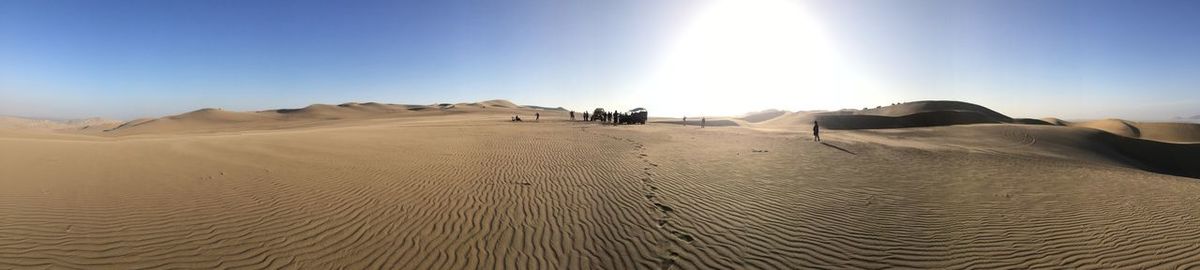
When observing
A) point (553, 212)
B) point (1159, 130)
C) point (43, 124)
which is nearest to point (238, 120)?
point (43, 124)

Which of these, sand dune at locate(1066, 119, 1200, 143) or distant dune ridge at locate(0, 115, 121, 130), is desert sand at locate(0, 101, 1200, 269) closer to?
sand dune at locate(1066, 119, 1200, 143)

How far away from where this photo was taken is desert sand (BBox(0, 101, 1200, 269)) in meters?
6.48

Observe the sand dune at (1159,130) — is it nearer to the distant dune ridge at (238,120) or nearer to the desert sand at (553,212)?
the desert sand at (553,212)

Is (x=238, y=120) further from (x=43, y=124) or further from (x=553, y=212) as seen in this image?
(x=553, y=212)

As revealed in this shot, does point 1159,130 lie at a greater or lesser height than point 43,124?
greater

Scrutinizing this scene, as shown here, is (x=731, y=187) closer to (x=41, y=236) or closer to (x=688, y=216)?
(x=688, y=216)

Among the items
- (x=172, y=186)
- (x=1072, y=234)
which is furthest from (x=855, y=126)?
(x=172, y=186)

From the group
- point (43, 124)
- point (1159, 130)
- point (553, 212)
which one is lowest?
point (43, 124)

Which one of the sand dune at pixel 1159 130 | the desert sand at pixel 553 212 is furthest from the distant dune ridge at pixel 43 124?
the sand dune at pixel 1159 130

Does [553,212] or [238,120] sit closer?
[553,212]

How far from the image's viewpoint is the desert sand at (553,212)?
6477 millimetres

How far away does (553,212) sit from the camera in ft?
29.0

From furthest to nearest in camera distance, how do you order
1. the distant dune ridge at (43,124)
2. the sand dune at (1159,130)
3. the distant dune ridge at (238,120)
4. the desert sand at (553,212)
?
the distant dune ridge at (43,124)
the distant dune ridge at (238,120)
the sand dune at (1159,130)
the desert sand at (553,212)

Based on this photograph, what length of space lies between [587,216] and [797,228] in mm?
3547
